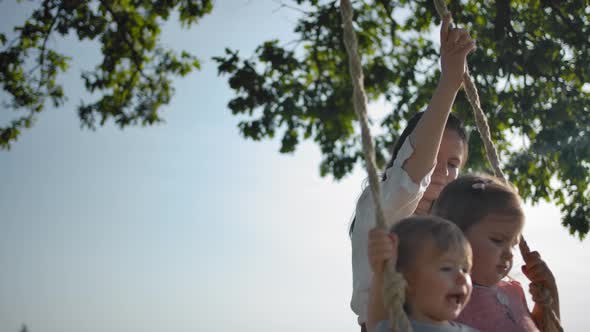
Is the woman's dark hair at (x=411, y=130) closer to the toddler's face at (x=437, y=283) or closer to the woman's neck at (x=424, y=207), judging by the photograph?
A: the woman's neck at (x=424, y=207)

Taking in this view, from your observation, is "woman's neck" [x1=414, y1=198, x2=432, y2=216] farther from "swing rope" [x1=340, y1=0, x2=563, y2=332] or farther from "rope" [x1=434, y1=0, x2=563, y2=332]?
"swing rope" [x1=340, y1=0, x2=563, y2=332]

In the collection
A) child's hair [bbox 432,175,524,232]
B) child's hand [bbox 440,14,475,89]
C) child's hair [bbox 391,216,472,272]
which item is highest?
child's hand [bbox 440,14,475,89]

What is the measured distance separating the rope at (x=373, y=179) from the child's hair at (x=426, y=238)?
0.14 meters

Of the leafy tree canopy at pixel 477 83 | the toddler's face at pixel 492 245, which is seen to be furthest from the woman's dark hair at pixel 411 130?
the leafy tree canopy at pixel 477 83

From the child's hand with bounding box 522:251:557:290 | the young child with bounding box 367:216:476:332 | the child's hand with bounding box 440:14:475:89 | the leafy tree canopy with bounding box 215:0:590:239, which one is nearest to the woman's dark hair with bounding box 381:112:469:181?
the child's hand with bounding box 440:14:475:89

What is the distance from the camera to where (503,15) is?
5863 millimetres

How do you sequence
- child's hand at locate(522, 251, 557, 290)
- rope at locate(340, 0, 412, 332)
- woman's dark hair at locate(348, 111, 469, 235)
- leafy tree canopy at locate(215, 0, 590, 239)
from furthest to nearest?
1. leafy tree canopy at locate(215, 0, 590, 239)
2. woman's dark hair at locate(348, 111, 469, 235)
3. child's hand at locate(522, 251, 557, 290)
4. rope at locate(340, 0, 412, 332)

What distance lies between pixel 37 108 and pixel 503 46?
218 inches

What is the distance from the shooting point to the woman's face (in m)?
1.81

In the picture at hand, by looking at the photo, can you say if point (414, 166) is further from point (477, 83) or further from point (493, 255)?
point (477, 83)

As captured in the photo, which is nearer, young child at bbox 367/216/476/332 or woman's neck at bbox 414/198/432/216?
young child at bbox 367/216/476/332

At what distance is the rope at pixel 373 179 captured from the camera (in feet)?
3.52

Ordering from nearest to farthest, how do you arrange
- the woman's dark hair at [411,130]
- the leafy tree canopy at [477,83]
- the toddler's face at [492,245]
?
the toddler's face at [492,245] → the woman's dark hair at [411,130] → the leafy tree canopy at [477,83]

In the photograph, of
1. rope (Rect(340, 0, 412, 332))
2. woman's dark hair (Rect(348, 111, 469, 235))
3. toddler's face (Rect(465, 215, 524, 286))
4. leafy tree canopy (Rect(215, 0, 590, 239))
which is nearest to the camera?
Result: rope (Rect(340, 0, 412, 332))
